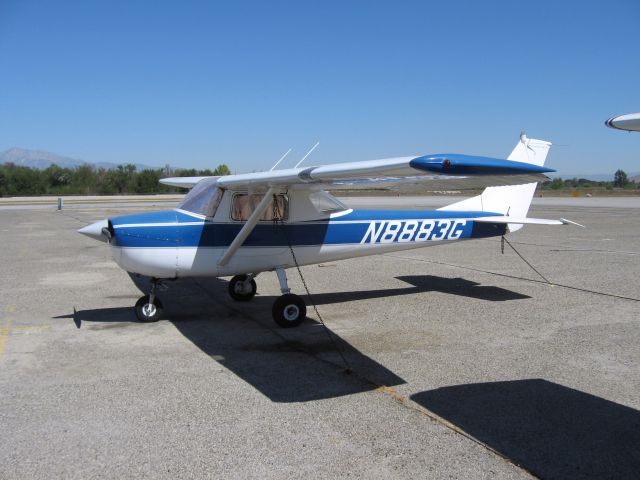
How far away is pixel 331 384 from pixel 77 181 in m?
92.7

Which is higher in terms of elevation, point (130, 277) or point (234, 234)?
point (234, 234)

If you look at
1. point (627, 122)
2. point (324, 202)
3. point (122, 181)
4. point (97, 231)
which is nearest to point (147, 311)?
point (97, 231)

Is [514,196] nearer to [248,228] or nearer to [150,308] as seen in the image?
[248,228]

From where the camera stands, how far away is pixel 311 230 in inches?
309

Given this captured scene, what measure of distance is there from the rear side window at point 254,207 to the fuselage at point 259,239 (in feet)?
0.28

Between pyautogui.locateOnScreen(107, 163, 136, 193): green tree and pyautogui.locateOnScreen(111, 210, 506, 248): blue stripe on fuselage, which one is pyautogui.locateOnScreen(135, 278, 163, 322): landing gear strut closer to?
pyautogui.locateOnScreen(111, 210, 506, 248): blue stripe on fuselage

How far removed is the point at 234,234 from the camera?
7422 mm

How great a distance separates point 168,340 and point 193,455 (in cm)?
307

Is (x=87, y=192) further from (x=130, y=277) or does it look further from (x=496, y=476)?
(x=496, y=476)

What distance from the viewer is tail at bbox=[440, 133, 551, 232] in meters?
9.27

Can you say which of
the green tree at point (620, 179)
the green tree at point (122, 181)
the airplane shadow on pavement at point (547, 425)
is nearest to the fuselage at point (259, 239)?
the airplane shadow on pavement at point (547, 425)

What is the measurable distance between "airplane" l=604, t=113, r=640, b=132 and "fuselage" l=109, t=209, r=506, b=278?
499cm

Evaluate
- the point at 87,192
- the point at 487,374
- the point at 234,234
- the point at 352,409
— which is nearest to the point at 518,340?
the point at 487,374

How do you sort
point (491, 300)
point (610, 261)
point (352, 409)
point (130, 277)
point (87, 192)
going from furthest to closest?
point (87, 192)
point (610, 261)
point (130, 277)
point (491, 300)
point (352, 409)
